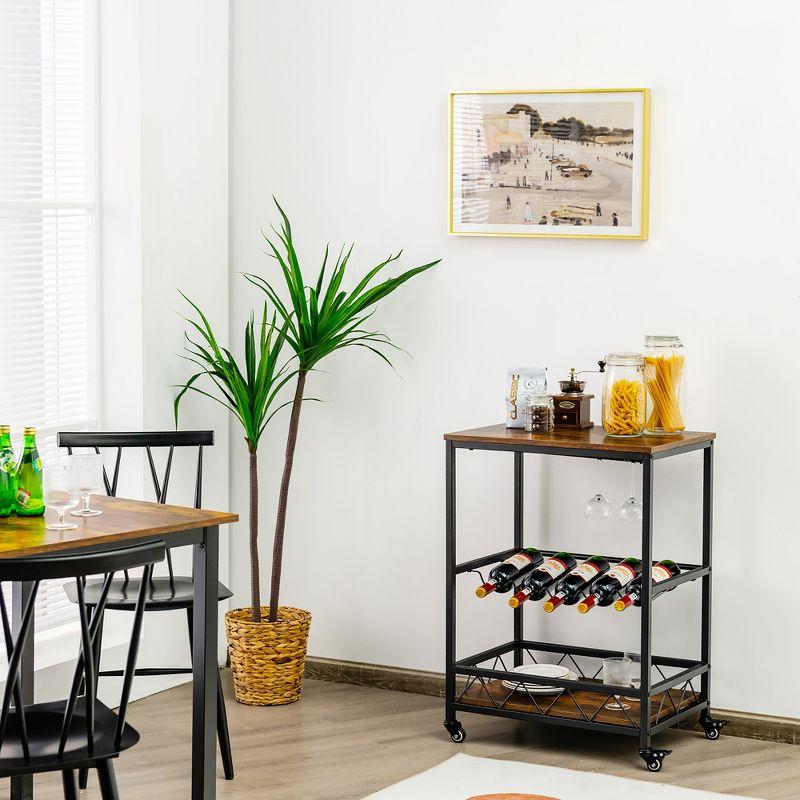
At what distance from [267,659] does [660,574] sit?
1361 mm

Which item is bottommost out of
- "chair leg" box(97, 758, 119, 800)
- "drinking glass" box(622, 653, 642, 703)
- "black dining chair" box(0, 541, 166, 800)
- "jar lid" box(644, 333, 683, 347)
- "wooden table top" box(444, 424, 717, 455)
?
"drinking glass" box(622, 653, 642, 703)

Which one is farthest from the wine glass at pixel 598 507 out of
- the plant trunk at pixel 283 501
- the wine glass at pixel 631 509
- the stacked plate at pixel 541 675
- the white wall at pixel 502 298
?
the plant trunk at pixel 283 501

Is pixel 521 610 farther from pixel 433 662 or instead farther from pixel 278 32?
pixel 278 32

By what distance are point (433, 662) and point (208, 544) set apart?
1681 mm

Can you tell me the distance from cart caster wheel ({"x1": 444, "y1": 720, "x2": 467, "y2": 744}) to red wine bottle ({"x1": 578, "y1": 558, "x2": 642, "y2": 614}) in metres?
0.55

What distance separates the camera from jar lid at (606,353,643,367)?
149 inches

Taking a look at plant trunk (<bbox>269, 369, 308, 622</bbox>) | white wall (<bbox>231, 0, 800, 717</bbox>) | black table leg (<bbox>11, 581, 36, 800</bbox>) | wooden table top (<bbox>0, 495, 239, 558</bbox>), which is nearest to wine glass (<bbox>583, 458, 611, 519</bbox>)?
white wall (<bbox>231, 0, 800, 717</bbox>)

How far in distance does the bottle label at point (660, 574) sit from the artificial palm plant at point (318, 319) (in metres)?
1.21

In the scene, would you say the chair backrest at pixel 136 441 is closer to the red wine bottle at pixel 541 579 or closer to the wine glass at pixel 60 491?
the wine glass at pixel 60 491

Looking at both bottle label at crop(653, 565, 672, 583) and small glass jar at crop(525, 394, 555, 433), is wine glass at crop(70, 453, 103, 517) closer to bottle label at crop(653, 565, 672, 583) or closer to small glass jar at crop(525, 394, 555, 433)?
small glass jar at crop(525, 394, 555, 433)

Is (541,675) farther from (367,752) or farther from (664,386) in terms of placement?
(664,386)

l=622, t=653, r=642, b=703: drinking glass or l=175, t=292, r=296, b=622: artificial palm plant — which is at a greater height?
l=175, t=292, r=296, b=622: artificial palm plant

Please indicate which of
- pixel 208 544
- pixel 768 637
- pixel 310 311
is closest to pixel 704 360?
pixel 768 637

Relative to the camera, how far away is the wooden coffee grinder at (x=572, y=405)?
12.9 feet
